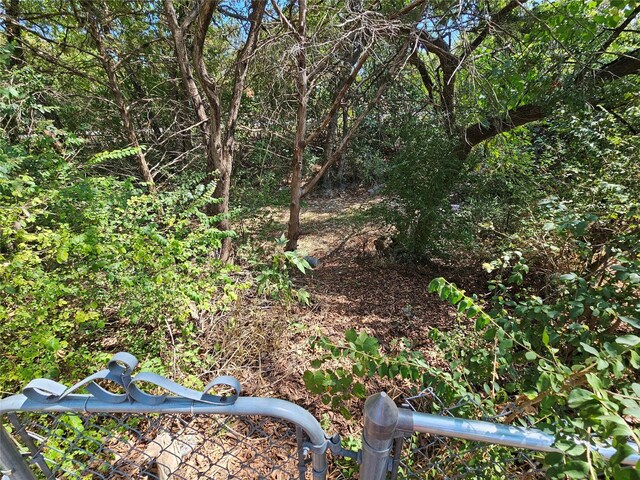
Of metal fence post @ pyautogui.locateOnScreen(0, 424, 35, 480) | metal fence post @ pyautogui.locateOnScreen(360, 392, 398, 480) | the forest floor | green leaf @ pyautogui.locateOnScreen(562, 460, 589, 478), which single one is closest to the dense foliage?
green leaf @ pyautogui.locateOnScreen(562, 460, 589, 478)

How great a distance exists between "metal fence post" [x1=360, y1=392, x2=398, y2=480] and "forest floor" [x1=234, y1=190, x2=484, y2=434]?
1358mm

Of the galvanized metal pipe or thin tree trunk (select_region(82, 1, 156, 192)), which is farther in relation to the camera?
thin tree trunk (select_region(82, 1, 156, 192))

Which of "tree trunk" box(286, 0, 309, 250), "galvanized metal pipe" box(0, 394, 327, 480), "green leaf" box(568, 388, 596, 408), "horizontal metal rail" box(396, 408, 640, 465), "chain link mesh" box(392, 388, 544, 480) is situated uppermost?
"tree trunk" box(286, 0, 309, 250)

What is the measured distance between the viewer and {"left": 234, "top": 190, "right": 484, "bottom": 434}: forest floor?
2184 mm

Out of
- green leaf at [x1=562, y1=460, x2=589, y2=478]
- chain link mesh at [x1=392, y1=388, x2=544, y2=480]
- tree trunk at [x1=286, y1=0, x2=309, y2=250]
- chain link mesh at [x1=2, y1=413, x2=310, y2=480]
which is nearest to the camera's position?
green leaf at [x1=562, y1=460, x2=589, y2=478]

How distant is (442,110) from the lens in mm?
3461

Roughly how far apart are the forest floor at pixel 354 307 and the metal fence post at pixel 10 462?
57.1 inches

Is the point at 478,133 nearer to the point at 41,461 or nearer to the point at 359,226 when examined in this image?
the point at 359,226

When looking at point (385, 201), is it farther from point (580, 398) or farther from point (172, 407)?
point (172, 407)

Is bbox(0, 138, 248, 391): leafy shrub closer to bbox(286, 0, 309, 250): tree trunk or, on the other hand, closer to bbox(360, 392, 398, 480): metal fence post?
bbox(286, 0, 309, 250): tree trunk

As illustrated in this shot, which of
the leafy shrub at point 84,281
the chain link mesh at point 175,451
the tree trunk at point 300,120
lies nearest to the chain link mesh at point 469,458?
the chain link mesh at point 175,451

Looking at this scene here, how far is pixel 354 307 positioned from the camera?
3.30 metres

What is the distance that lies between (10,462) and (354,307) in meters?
2.84

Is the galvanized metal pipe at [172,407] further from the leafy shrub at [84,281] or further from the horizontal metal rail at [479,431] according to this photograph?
the leafy shrub at [84,281]
